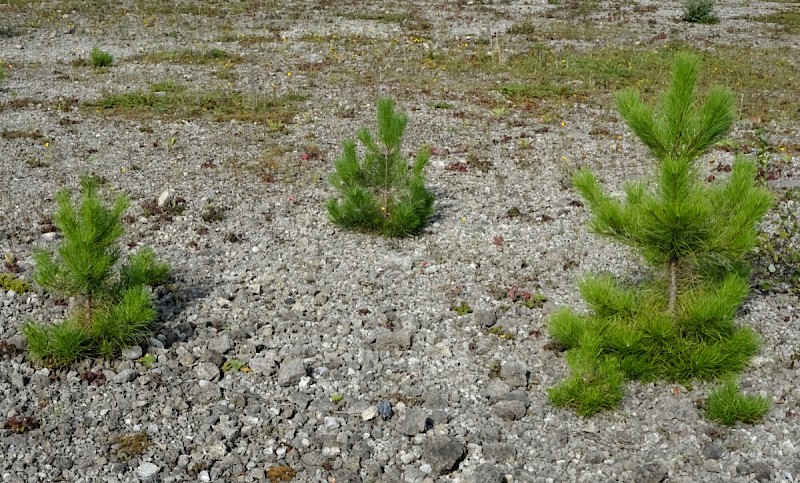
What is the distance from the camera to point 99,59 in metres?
19.2

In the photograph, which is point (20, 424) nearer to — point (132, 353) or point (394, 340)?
point (132, 353)

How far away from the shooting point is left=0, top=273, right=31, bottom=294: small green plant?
7938 millimetres

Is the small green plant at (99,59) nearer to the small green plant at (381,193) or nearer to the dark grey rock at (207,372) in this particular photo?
the small green plant at (381,193)

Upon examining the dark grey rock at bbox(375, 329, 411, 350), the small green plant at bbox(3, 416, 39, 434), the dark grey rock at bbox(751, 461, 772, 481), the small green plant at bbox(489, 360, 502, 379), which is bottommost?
the small green plant at bbox(489, 360, 502, 379)

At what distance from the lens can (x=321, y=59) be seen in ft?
68.7

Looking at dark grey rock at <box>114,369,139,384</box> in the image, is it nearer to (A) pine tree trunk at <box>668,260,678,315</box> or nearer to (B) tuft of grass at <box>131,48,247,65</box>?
(A) pine tree trunk at <box>668,260,678,315</box>

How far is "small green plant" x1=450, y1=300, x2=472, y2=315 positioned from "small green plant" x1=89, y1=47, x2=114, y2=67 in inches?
578

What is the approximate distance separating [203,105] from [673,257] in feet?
38.7

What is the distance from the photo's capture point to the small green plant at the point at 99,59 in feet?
62.8

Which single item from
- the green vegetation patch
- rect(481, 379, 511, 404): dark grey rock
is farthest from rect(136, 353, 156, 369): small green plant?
the green vegetation patch

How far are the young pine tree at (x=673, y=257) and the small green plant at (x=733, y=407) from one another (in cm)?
42

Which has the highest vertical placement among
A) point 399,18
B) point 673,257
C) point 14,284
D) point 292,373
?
point 673,257

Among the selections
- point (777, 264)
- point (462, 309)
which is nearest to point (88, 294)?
point (462, 309)

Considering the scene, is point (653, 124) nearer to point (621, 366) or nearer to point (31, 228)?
point (621, 366)
